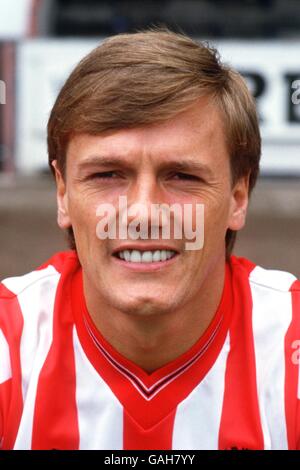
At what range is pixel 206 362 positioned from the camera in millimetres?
2404

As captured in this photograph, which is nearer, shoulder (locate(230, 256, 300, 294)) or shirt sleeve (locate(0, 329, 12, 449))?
shirt sleeve (locate(0, 329, 12, 449))

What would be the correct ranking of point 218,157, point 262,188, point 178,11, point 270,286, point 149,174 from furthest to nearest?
point 178,11, point 262,188, point 270,286, point 218,157, point 149,174

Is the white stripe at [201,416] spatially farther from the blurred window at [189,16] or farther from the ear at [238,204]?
the blurred window at [189,16]

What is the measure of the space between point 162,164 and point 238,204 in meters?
0.46

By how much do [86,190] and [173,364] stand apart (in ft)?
1.82

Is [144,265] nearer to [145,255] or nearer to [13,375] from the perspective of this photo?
[145,255]

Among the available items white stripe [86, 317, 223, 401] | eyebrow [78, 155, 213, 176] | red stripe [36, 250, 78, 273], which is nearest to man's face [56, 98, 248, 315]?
eyebrow [78, 155, 213, 176]

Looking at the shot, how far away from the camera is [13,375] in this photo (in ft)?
7.72

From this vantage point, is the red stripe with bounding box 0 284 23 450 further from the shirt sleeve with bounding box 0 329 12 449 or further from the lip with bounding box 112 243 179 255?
the lip with bounding box 112 243 179 255

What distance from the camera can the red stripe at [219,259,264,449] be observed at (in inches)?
91.0

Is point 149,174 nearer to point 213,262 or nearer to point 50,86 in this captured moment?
point 213,262

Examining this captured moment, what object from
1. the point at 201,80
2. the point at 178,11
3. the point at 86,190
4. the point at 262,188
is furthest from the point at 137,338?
the point at 178,11

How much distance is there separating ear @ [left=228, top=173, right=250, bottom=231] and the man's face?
179 mm

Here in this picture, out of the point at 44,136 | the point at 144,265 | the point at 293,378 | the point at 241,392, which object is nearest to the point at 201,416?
the point at 241,392
